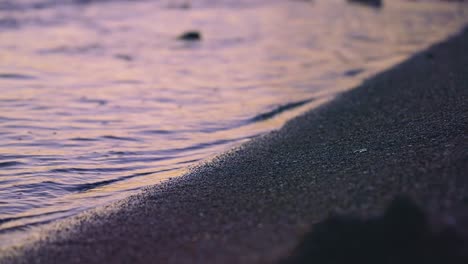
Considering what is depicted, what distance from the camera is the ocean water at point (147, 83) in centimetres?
720

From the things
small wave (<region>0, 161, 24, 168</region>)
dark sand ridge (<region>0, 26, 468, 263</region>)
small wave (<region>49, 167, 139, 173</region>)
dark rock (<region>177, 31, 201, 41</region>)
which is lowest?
dark sand ridge (<region>0, 26, 468, 263</region>)

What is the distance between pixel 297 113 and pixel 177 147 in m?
2.60

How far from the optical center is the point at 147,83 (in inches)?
484

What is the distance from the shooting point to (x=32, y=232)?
551cm

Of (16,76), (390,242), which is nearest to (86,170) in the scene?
(390,242)

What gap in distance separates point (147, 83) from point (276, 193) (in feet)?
23.9

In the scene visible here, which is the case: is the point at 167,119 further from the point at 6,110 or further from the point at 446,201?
the point at 446,201

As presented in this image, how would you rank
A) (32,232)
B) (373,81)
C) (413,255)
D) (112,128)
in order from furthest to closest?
1. (373,81)
2. (112,128)
3. (32,232)
4. (413,255)

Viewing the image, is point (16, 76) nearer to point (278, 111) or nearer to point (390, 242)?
point (278, 111)

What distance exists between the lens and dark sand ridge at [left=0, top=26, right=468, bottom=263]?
4629mm

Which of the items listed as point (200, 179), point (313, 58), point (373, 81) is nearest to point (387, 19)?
point (313, 58)

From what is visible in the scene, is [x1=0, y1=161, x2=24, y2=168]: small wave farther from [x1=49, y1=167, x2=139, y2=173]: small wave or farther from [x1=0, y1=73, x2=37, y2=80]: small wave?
[x1=0, y1=73, x2=37, y2=80]: small wave

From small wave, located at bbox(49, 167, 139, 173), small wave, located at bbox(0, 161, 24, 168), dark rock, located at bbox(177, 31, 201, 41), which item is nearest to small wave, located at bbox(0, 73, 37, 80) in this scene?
small wave, located at bbox(0, 161, 24, 168)

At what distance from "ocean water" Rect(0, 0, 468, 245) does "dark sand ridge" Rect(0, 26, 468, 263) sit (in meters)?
0.73
